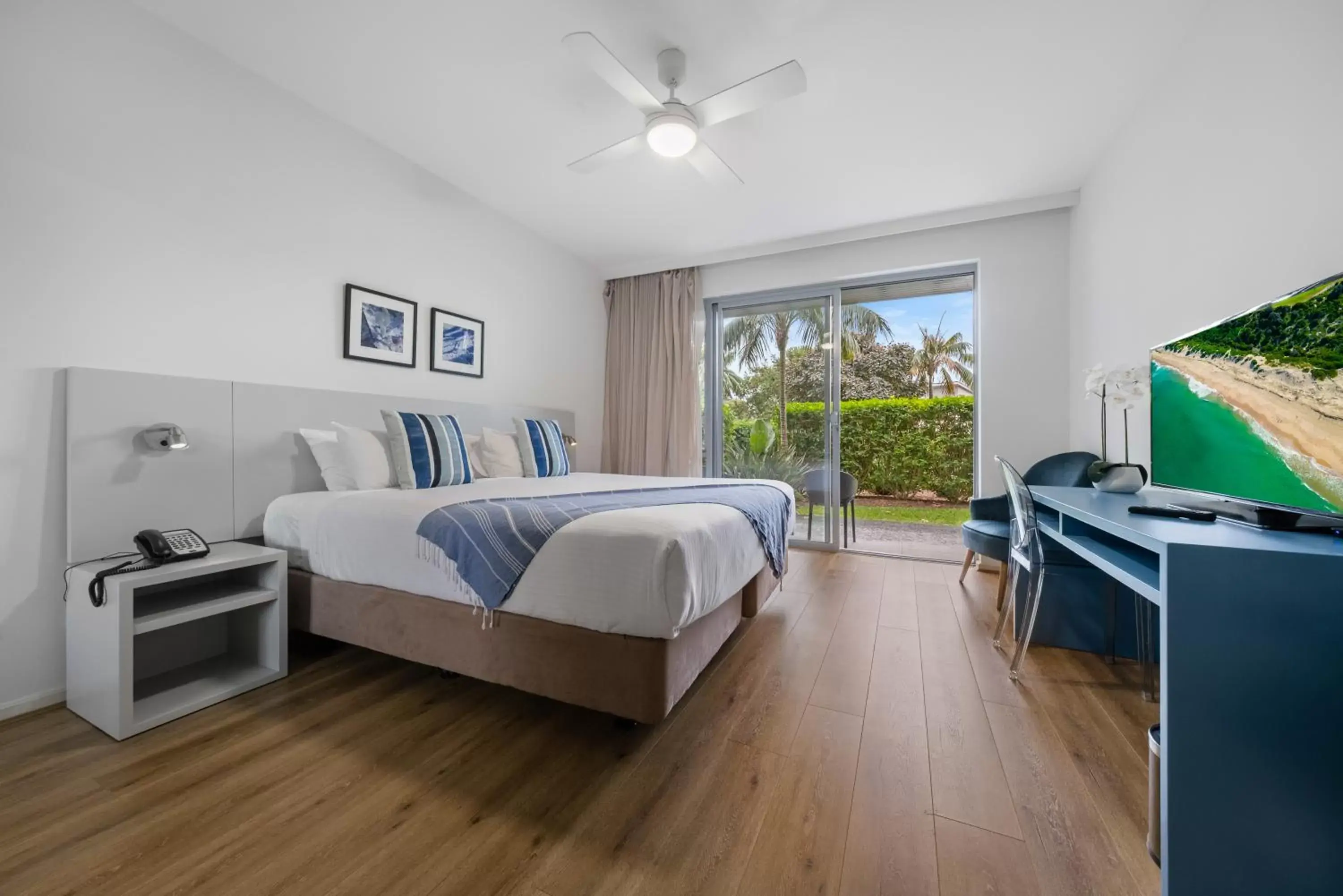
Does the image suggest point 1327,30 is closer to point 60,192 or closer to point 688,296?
point 688,296

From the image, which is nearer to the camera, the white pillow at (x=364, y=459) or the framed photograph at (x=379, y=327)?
the white pillow at (x=364, y=459)

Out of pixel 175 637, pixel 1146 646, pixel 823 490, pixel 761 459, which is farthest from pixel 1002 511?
pixel 175 637

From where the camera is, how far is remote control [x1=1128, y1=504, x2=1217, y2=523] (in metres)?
1.36

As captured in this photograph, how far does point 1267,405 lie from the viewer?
1.23 metres

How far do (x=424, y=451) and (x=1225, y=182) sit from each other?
339 cm

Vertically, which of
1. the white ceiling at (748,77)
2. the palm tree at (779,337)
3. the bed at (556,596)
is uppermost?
the white ceiling at (748,77)

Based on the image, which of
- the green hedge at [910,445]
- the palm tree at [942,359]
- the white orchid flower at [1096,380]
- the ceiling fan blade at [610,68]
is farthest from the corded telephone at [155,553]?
the palm tree at [942,359]

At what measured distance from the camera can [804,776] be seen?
132 cm

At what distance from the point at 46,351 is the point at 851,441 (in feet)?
19.8

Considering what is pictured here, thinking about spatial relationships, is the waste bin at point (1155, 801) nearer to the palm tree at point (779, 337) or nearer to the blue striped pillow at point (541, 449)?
the blue striped pillow at point (541, 449)

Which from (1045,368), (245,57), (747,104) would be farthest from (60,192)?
(1045,368)

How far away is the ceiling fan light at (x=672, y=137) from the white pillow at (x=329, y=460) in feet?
6.73

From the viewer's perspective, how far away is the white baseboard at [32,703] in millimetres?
1585

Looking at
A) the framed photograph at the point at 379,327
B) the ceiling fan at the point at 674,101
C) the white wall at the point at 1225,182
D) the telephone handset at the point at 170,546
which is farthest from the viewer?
the framed photograph at the point at 379,327
